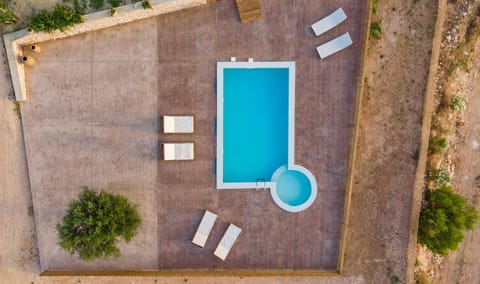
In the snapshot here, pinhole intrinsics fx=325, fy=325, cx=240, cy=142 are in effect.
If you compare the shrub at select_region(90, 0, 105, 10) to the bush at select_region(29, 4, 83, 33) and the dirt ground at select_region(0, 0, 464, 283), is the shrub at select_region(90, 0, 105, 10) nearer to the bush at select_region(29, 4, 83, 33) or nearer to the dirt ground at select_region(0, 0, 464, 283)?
the bush at select_region(29, 4, 83, 33)

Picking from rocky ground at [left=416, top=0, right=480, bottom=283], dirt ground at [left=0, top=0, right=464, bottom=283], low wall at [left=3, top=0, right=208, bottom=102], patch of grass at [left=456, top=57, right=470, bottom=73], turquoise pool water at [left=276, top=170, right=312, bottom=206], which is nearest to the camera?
low wall at [left=3, top=0, right=208, bottom=102]

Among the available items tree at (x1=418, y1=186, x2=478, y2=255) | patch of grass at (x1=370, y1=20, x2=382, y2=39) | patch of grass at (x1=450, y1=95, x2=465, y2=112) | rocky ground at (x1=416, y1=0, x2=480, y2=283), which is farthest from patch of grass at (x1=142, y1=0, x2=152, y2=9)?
tree at (x1=418, y1=186, x2=478, y2=255)

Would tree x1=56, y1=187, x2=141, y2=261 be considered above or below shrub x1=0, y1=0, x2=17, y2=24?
below

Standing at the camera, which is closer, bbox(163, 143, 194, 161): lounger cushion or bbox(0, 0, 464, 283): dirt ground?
bbox(163, 143, 194, 161): lounger cushion

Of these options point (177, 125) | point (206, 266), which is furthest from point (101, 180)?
point (206, 266)

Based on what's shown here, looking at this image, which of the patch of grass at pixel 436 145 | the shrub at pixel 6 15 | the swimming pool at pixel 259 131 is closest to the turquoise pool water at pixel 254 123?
the swimming pool at pixel 259 131

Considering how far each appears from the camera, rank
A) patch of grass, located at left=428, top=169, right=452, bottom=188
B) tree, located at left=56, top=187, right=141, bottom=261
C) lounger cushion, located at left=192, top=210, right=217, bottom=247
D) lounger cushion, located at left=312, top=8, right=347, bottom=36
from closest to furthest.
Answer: tree, located at left=56, top=187, right=141, bottom=261
lounger cushion, located at left=312, top=8, right=347, bottom=36
lounger cushion, located at left=192, top=210, right=217, bottom=247
patch of grass, located at left=428, top=169, right=452, bottom=188

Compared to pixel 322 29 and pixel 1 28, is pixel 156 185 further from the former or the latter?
pixel 322 29
